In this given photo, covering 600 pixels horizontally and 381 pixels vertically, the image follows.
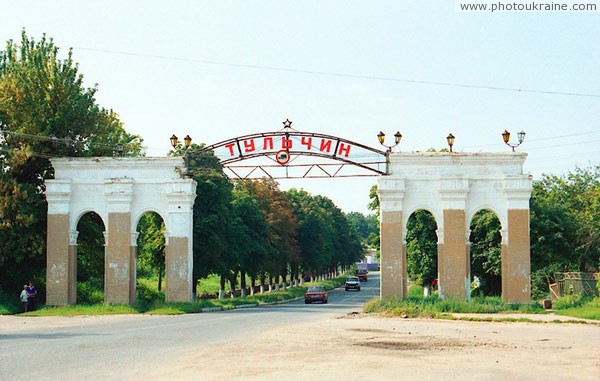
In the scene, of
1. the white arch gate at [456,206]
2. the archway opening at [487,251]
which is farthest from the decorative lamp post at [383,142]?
the archway opening at [487,251]

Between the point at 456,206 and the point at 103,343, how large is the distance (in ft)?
60.1

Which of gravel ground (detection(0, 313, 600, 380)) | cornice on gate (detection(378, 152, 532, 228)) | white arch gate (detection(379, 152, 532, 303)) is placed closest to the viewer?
gravel ground (detection(0, 313, 600, 380))

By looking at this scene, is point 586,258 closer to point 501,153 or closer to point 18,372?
point 501,153

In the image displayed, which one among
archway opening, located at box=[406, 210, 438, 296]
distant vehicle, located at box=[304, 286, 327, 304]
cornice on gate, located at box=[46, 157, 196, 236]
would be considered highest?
cornice on gate, located at box=[46, 157, 196, 236]

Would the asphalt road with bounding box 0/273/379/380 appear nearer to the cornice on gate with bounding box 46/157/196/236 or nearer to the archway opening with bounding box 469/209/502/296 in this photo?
the cornice on gate with bounding box 46/157/196/236

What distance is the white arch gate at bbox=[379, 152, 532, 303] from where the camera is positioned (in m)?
31.4

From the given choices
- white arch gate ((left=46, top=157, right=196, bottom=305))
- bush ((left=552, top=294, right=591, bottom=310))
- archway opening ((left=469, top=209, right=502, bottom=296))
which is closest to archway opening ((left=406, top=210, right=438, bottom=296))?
archway opening ((left=469, top=209, right=502, bottom=296))

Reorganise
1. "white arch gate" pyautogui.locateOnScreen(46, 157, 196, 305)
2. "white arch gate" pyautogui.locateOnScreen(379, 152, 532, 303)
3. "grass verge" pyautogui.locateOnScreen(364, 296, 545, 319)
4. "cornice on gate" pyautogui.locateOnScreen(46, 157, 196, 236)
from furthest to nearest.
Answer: "cornice on gate" pyautogui.locateOnScreen(46, 157, 196, 236)
"white arch gate" pyautogui.locateOnScreen(46, 157, 196, 305)
"white arch gate" pyautogui.locateOnScreen(379, 152, 532, 303)
"grass verge" pyautogui.locateOnScreen(364, 296, 545, 319)

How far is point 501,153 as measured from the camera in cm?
3173

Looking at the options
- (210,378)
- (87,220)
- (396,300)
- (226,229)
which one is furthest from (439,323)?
(226,229)

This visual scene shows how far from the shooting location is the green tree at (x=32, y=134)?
111 ft

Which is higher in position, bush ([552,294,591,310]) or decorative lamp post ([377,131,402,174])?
decorative lamp post ([377,131,402,174])

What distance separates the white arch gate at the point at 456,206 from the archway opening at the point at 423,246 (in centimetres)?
1594

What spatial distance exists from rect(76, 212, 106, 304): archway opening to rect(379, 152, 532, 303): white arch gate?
15.6 meters
